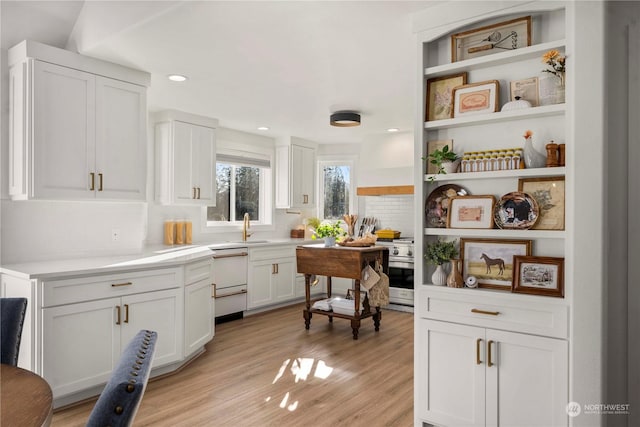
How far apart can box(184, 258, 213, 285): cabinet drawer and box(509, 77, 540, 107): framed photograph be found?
2614 mm

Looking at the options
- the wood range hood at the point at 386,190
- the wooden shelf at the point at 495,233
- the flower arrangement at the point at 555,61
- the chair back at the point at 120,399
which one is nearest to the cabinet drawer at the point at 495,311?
the wooden shelf at the point at 495,233

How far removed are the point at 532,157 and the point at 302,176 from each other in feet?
14.6

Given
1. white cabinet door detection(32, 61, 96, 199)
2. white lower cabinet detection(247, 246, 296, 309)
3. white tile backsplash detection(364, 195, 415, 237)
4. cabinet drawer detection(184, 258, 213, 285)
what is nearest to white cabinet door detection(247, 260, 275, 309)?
white lower cabinet detection(247, 246, 296, 309)

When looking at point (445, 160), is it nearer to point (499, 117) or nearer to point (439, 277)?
point (499, 117)

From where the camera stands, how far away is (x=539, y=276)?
A: 7.03 ft

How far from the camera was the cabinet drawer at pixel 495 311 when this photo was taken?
6.70 ft

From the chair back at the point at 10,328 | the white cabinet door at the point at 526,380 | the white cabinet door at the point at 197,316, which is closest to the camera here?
the chair back at the point at 10,328

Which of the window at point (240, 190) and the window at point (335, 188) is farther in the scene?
the window at point (335, 188)

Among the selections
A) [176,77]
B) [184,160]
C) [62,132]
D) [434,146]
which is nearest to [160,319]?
[62,132]

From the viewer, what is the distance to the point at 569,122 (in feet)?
6.63

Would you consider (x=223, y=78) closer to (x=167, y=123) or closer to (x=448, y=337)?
(x=167, y=123)

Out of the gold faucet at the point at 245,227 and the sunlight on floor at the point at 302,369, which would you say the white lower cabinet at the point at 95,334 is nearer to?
the sunlight on floor at the point at 302,369

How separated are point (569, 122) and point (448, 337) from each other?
4.02 ft

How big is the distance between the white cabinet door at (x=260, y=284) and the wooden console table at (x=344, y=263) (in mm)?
766
